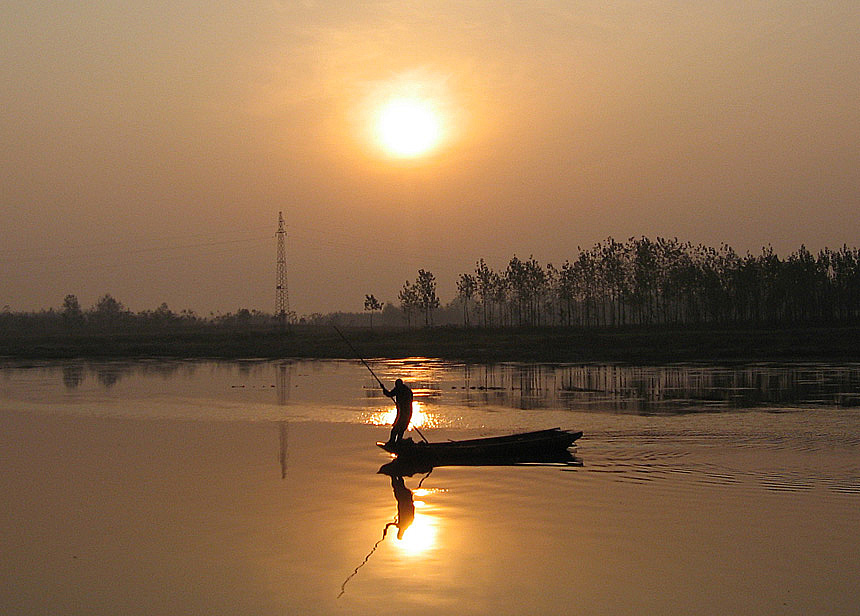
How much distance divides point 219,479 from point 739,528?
11.1m

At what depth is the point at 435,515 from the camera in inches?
636

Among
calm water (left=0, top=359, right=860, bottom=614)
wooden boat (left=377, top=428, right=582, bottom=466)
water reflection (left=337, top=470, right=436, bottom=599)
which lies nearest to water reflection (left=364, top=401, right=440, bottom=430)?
calm water (left=0, top=359, right=860, bottom=614)

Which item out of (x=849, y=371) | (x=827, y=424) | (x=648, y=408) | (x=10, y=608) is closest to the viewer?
(x=10, y=608)

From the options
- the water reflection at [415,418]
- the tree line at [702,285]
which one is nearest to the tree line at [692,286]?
the tree line at [702,285]

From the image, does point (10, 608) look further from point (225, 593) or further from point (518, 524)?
point (518, 524)

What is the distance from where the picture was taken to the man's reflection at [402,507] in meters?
15.2

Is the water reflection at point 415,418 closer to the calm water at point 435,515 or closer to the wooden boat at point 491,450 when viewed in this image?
the calm water at point 435,515

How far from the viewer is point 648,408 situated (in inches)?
1316

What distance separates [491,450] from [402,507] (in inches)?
215

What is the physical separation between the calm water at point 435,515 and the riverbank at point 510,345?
1454 inches

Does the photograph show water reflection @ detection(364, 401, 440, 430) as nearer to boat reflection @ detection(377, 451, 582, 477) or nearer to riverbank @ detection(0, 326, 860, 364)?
boat reflection @ detection(377, 451, 582, 477)

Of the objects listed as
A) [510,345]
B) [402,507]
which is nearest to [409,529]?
[402,507]

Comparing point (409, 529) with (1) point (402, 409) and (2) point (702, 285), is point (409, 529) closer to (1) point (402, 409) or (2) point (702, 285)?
(1) point (402, 409)

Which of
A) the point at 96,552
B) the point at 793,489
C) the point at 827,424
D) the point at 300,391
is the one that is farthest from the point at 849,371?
the point at 96,552
